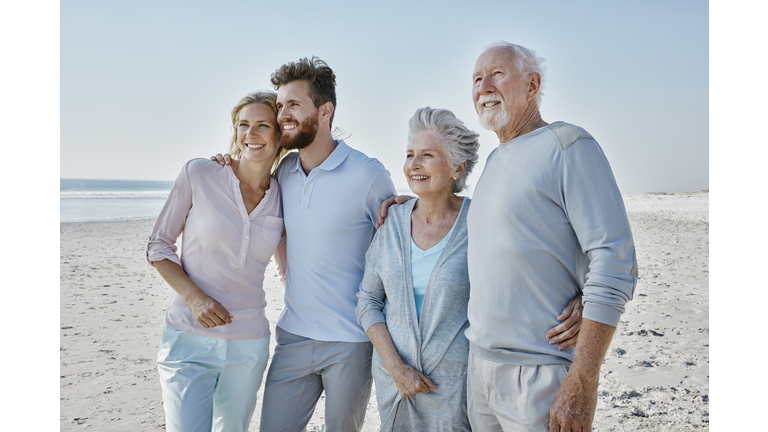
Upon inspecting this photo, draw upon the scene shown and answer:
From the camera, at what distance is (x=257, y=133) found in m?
3.11

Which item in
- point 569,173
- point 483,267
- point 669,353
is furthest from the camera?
point 669,353

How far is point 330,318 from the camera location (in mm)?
3080

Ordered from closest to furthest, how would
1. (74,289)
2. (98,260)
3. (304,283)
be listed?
(304,283) < (74,289) < (98,260)

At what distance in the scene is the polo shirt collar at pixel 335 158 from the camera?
3.26m

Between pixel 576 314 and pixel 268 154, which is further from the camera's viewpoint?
pixel 268 154

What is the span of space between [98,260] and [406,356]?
430 inches

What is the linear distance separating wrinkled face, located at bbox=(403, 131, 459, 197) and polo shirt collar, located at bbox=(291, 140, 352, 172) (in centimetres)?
65

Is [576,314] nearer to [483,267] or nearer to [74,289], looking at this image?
[483,267]

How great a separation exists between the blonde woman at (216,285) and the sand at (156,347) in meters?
1.57

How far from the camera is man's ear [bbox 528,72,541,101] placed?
244cm

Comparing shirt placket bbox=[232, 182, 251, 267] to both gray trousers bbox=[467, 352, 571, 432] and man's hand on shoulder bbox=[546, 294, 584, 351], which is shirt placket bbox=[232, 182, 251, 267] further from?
man's hand on shoulder bbox=[546, 294, 584, 351]

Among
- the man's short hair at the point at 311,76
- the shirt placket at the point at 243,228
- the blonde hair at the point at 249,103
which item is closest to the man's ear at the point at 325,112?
the man's short hair at the point at 311,76
